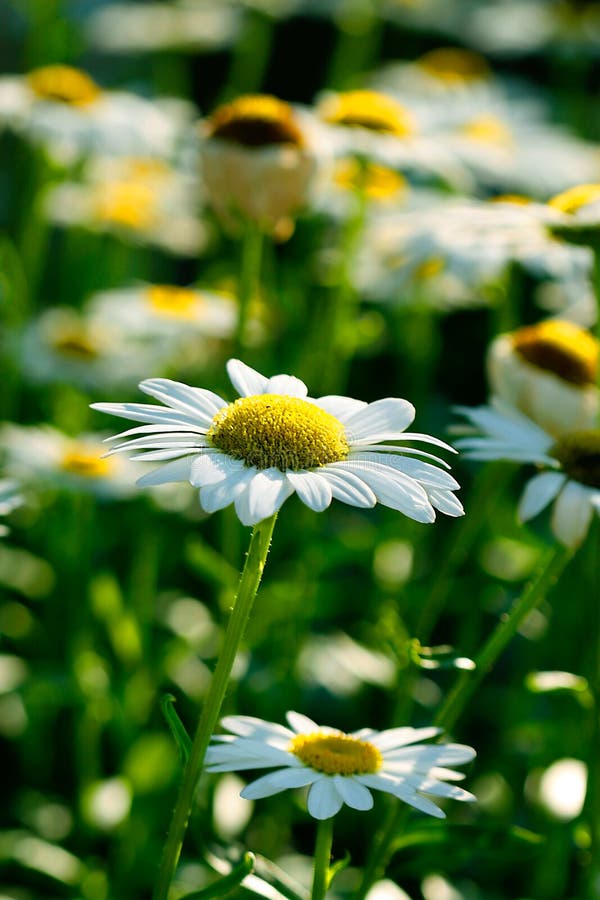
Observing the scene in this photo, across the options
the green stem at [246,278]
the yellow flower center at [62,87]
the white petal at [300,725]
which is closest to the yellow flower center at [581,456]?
the white petal at [300,725]

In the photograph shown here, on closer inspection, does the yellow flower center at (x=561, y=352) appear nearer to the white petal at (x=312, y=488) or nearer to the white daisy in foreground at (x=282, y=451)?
the white daisy in foreground at (x=282, y=451)

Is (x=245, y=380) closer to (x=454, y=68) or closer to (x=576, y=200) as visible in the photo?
(x=576, y=200)

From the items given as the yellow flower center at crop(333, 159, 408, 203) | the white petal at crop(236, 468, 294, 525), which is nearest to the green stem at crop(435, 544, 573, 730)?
the white petal at crop(236, 468, 294, 525)

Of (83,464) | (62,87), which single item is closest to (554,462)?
(83,464)

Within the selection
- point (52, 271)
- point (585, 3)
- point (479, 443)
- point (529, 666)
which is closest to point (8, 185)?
point (52, 271)

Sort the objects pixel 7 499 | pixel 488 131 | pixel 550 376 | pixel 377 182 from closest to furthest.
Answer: pixel 7 499, pixel 550 376, pixel 377 182, pixel 488 131

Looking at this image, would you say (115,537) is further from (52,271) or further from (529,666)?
(52,271)
